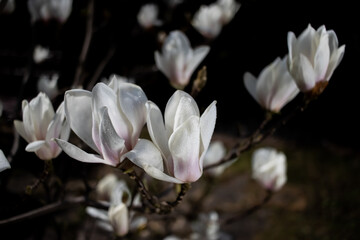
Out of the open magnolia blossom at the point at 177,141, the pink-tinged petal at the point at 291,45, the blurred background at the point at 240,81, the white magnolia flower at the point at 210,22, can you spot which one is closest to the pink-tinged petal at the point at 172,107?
the open magnolia blossom at the point at 177,141

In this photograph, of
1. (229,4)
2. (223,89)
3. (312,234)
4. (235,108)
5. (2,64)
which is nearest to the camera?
(229,4)

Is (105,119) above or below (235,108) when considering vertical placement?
above

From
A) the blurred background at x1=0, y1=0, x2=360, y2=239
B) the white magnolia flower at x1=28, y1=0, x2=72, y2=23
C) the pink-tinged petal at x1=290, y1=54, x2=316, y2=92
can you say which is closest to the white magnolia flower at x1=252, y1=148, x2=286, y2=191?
the blurred background at x1=0, y1=0, x2=360, y2=239

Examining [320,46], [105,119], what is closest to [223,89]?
[320,46]

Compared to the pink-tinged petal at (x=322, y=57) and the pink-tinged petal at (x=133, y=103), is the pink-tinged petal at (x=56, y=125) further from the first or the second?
the pink-tinged petal at (x=322, y=57)

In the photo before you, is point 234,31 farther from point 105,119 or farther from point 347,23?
point 105,119

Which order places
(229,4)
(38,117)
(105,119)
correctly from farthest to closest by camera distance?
1. (229,4)
2. (38,117)
3. (105,119)
